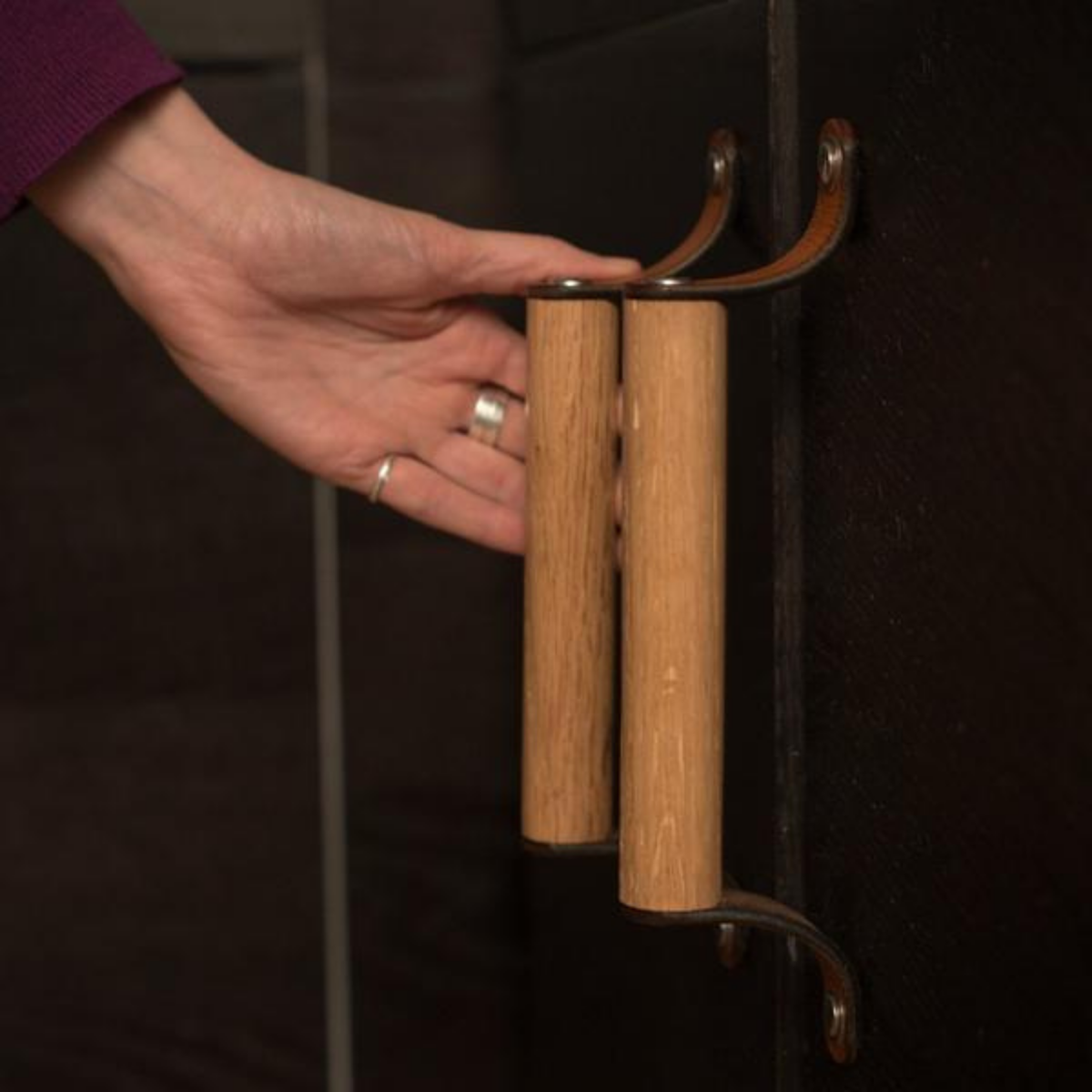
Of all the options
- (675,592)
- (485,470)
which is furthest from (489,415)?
(675,592)

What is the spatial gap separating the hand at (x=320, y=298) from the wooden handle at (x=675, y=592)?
6.5 inches

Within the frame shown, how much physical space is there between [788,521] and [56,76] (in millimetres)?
346

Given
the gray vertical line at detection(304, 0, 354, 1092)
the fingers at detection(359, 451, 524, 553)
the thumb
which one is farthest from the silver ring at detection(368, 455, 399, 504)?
the gray vertical line at detection(304, 0, 354, 1092)

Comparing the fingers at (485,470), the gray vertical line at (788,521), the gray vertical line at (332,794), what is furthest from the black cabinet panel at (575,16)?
the gray vertical line at (332,794)

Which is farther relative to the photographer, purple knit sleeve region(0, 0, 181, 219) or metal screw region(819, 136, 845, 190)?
purple knit sleeve region(0, 0, 181, 219)

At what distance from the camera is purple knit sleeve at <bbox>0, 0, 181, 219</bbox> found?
2.69ft

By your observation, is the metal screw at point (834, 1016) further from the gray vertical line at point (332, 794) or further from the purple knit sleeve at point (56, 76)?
the gray vertical line at point (332, 794)

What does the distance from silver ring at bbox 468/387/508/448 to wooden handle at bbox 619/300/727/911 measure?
0.27m

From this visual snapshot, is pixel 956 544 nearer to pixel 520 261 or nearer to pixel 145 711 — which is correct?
pixel 520 261

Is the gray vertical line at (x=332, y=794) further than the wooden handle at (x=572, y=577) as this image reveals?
Yes

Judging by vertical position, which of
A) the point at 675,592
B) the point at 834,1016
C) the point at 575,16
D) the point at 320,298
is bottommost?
the point at 834,1016

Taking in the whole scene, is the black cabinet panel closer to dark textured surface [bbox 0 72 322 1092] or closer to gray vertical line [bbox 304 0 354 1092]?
dark textured surface [bbox 0 72 322 1092]

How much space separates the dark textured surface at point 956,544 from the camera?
0.55 m

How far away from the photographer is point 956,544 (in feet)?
1.98
